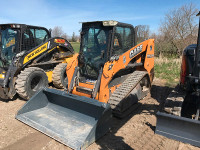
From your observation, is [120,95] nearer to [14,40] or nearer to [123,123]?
[123,123]

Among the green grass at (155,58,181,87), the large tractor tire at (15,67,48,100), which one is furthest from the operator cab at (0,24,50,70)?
the green grass at (155,58,181,87)

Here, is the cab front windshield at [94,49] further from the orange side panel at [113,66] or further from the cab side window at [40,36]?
the cab side window at [40,36]

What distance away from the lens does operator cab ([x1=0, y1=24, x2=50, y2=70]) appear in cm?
588

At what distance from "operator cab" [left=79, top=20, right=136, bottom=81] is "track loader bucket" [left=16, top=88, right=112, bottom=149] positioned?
2.92 feet

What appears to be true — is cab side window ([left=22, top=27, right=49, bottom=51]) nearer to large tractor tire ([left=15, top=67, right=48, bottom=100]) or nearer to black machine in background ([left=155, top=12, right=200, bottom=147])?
large tractor tire ([left=15, top=67, right=48, bottom=100])

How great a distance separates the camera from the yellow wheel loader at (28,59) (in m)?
5.34

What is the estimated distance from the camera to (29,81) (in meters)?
5.48

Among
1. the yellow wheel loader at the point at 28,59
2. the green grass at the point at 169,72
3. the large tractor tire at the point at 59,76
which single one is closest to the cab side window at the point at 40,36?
the yellow wheel loader at the point at 28,59

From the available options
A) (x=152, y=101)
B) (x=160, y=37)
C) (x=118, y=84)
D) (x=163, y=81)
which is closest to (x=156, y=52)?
(x=160, y=37)

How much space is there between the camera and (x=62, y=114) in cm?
414

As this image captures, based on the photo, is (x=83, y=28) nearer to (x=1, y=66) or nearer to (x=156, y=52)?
(x=1, y=66)

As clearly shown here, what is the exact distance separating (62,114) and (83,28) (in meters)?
2.28

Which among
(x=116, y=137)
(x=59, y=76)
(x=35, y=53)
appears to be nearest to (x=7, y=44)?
(x=35, y=53)

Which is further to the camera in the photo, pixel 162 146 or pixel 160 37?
pixel 160 37
